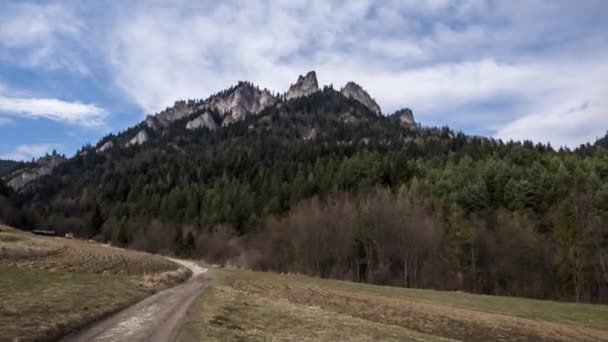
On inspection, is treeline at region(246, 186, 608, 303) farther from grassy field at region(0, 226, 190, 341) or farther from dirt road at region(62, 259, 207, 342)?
dirt road at region(62, 259, 207, 342)

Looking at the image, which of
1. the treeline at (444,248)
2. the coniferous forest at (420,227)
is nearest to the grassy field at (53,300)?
the treeline at (444,248)

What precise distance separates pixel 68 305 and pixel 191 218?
5452 inches

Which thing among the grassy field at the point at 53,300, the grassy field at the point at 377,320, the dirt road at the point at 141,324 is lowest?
the grassy field at the point at 377,320

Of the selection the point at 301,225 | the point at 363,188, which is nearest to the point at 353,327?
the point at 301,225

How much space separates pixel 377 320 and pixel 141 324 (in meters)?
16.5

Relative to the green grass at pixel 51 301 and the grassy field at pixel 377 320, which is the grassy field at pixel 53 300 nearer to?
the green grass at pixel 51 301

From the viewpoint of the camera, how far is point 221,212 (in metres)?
145

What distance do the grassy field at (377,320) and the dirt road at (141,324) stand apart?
2.83 feet

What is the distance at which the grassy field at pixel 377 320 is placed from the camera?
21.3 m

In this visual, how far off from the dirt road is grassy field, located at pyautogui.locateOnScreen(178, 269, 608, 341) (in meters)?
0.86

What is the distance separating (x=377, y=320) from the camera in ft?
98.7

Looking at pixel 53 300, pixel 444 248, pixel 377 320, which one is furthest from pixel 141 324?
pixel 444 248

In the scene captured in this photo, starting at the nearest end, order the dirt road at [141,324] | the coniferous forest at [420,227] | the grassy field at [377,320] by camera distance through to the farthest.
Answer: the dirt road at [141,324], the grassy field at [377,320], the coniferous forest at [420,227]

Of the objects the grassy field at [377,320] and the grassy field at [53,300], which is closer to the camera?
the grassy field at [53,300]
